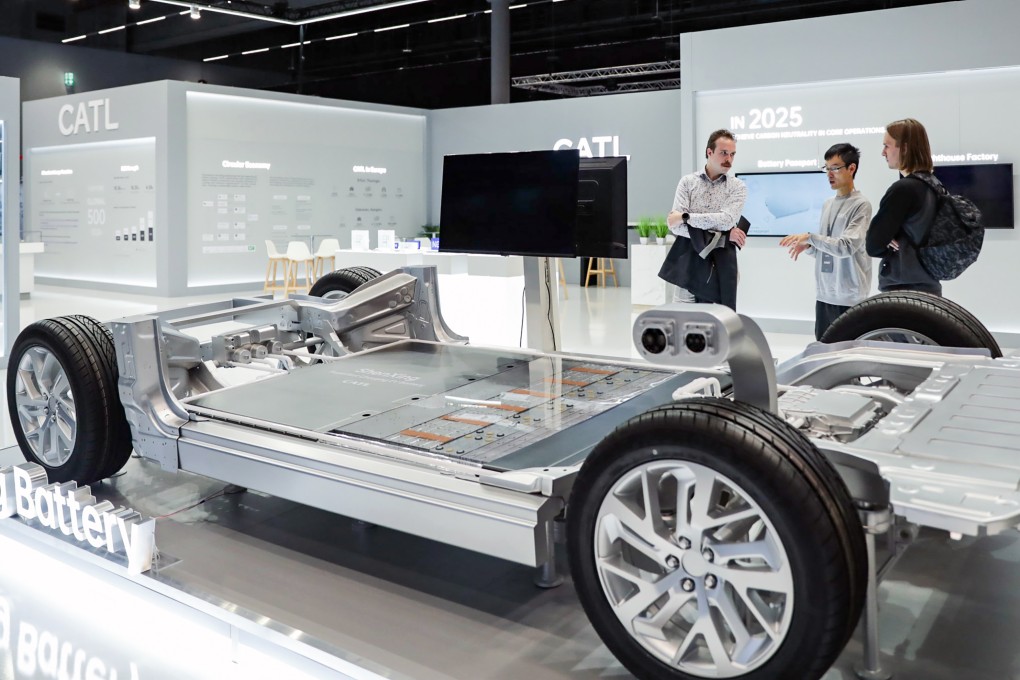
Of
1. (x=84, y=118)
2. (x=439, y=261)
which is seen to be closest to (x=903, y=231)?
(x=439, y=261)

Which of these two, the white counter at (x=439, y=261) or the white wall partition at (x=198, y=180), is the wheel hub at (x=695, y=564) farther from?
the white wall partition at (x=198, y=180)

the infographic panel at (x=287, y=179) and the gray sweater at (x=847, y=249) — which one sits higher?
the infographic panel at (x=287, y=179)

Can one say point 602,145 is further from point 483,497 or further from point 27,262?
point 483,497

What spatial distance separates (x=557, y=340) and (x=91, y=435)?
189cm

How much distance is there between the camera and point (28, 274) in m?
12.1

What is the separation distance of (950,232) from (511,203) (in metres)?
1.70

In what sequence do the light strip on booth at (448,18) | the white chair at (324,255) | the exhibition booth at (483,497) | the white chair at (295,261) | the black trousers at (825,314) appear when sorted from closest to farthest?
1. the exhibition booth at (483,497)
2. the black trousers at (825,314)
3. the white chair at (295,261)
4. the white chair at (324,255)
5. the light strip on booth at (448,18)

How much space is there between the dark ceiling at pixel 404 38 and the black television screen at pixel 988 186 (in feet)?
24.5

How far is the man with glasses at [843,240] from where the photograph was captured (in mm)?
3943

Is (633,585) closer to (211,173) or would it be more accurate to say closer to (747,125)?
(747,125)

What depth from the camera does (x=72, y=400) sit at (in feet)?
10.4

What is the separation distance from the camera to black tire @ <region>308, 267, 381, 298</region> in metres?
4.47

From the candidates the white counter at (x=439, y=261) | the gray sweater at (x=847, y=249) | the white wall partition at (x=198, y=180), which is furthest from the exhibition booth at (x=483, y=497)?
the white wall partition at (x=198, y=180)

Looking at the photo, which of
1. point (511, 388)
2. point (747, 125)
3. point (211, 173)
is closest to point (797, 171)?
point (747, 125)
